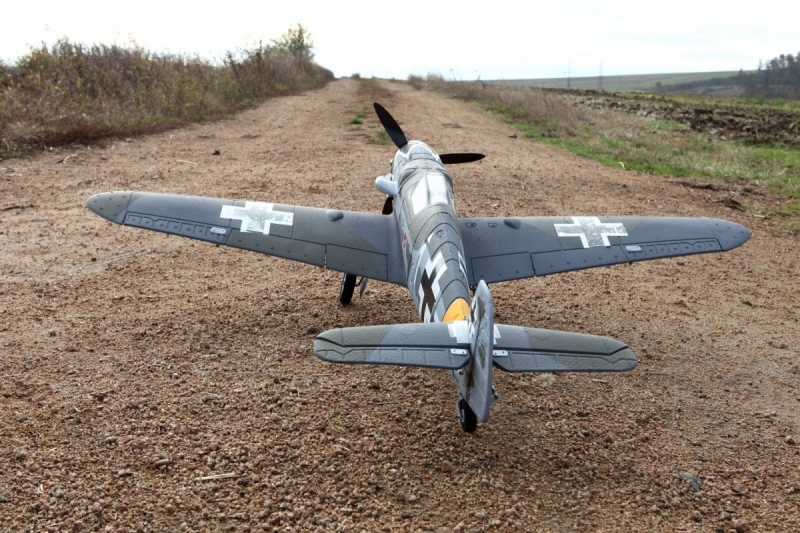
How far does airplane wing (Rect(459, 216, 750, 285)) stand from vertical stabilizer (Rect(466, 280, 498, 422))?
215cm

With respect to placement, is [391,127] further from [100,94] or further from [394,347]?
[100,94]

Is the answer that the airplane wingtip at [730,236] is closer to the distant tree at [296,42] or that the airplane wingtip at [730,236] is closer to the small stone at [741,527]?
the small stone at [741,527]

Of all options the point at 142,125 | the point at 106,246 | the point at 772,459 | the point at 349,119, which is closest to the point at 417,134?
the point at 349,119

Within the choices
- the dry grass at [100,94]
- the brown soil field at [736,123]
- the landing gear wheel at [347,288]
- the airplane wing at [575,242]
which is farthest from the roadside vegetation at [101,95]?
the brown soil field at [736,123]

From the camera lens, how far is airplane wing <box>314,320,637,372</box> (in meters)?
3.90

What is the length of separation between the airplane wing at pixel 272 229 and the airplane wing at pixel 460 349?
2.19 meters

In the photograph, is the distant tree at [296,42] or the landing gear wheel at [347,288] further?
the distant tree at [296,42]

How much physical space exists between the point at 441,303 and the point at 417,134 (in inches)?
565

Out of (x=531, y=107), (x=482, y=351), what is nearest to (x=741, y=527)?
(x=482, y=351)

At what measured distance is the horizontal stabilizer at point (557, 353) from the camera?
13.0ft

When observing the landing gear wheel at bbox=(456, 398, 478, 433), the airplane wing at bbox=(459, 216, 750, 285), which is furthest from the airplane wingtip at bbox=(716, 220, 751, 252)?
the landing gear wheel at bbox=(456, 398, 478, 433)

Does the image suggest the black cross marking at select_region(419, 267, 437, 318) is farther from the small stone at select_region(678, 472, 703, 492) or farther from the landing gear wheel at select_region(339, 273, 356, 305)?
the small stone at select_region(678, 472, 703, 492)

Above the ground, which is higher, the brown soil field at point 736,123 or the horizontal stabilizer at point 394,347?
the brown soil field at point 736,123

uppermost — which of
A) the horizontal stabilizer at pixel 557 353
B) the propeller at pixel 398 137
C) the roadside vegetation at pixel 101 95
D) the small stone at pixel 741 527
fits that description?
the roadside vegetation at pixel 101 95
